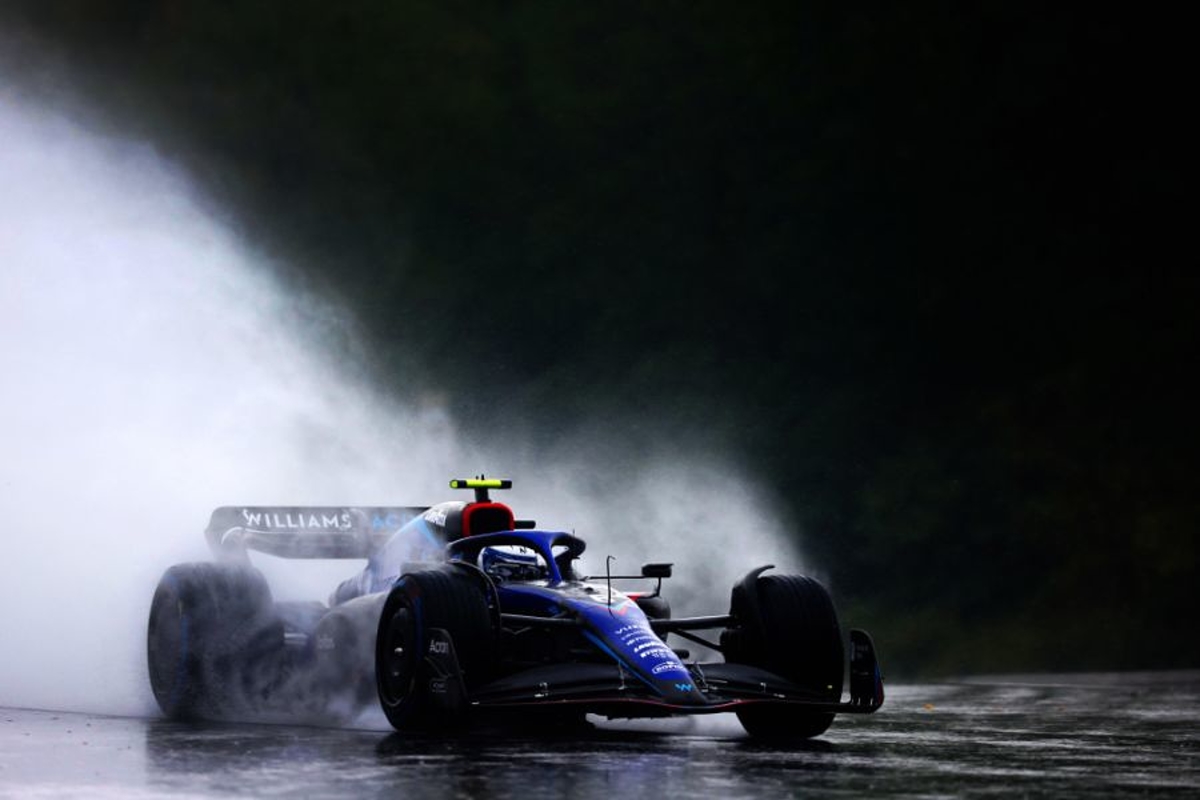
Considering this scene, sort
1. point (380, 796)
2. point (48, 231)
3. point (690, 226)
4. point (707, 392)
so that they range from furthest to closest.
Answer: point (690, 226) → point (707, 392) → point (48, 231) → point (380, 796)

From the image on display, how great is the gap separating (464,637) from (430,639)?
0.75 feet

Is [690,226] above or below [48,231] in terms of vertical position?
above

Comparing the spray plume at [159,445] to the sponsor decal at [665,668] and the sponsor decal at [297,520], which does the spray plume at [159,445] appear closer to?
the sponsor decal at [297,520]

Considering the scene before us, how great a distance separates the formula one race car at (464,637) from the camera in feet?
41.8

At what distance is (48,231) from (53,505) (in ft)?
38.4

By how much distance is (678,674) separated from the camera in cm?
1258

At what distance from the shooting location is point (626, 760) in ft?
36.9

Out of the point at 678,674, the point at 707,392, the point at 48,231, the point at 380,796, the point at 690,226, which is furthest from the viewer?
the point at 690,226

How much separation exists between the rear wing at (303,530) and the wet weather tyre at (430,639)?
3.73m

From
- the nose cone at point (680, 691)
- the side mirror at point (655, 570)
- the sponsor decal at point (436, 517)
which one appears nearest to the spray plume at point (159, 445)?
the sponsor decal at point (436, 517)

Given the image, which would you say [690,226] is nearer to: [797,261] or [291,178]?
[797,261]

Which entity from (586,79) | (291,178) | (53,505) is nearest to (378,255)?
(291,178)

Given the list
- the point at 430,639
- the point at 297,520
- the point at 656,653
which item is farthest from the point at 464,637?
the point at 297,520

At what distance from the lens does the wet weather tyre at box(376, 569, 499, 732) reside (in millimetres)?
12875
